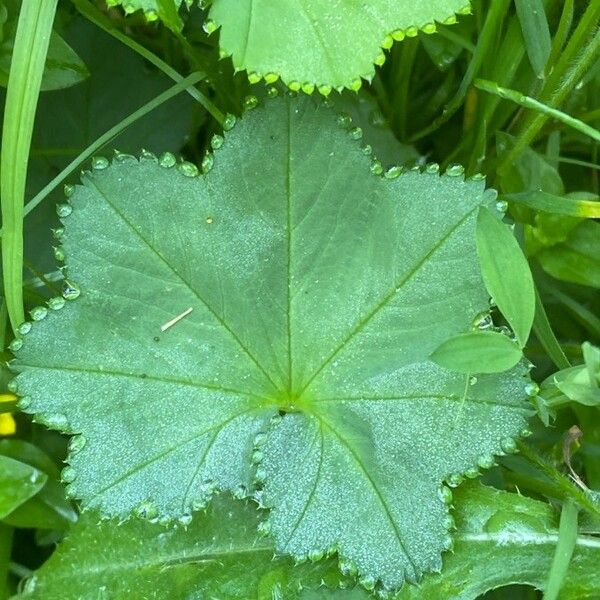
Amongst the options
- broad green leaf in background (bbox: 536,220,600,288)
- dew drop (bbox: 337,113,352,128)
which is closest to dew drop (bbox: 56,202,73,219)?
dew drop (bbox: 337,113,352,128)

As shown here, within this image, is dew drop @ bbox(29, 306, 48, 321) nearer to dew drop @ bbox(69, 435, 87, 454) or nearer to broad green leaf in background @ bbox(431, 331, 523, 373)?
dew drop @ bbox(69, 435, 87, 454)

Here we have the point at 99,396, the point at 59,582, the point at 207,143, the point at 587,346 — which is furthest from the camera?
the point at 207,143

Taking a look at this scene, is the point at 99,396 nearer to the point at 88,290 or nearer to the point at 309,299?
the point at 88,290

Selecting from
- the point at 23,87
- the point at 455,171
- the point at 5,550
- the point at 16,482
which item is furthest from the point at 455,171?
the point at 5,550

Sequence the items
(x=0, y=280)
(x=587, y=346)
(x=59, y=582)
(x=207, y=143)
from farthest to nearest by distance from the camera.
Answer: (x=207, y=143) → (x=0, y=280) → (x=59, y=582) → (x=587, y=346)

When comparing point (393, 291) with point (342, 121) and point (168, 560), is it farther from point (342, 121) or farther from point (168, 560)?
point (168, 560)

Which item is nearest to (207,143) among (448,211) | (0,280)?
(0,280)

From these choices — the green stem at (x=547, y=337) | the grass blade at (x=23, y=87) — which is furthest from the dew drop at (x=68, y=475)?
the green stem at (x=547, y=337)
